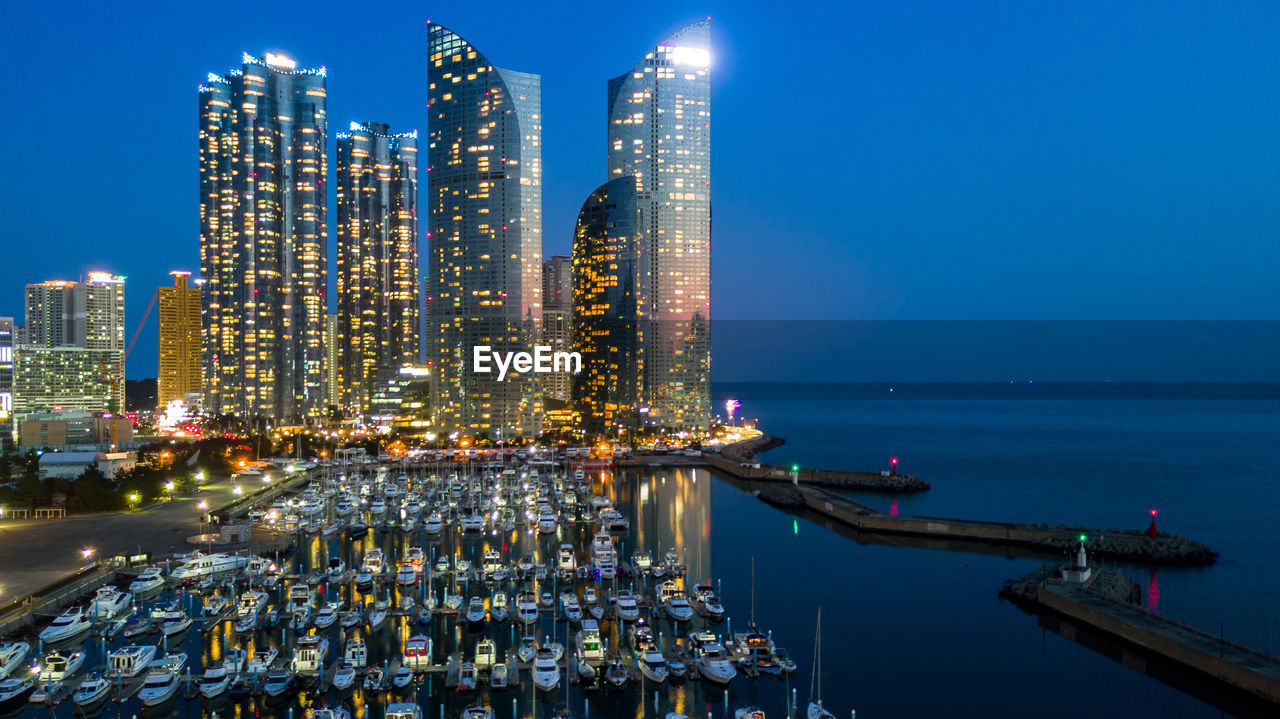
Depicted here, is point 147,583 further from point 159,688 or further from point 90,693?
point 159,688

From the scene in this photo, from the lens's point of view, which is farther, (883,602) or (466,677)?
(883,602)

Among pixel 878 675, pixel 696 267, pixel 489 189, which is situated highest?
pixel 489 189

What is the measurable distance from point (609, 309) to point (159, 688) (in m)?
109

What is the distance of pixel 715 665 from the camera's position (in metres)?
28.9

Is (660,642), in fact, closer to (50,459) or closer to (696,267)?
(50,459)

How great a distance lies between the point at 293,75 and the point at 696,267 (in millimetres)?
68379

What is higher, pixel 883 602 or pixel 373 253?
pixel 373 253

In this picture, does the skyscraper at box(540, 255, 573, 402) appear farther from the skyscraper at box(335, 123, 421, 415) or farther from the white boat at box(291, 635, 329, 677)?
the white boat at box(291, 635, 329, 677)

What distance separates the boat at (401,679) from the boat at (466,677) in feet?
5.27

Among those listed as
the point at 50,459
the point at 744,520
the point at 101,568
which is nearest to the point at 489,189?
the point at 50,459

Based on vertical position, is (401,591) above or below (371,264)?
below

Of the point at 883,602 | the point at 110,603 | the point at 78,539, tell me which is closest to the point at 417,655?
the point at 110,603

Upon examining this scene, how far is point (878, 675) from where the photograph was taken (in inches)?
1224

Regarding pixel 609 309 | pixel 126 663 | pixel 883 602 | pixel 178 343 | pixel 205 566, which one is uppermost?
pixel 609 309
